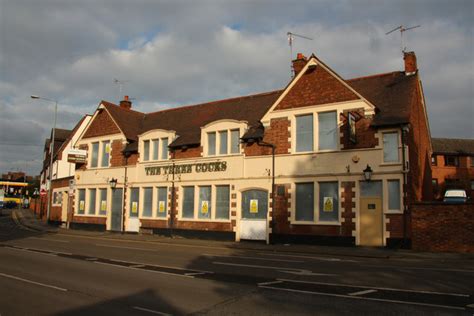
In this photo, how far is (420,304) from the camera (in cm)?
874

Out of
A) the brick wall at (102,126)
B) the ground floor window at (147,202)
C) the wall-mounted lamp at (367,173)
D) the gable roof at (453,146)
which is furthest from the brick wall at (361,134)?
the gable roof at (453,146)

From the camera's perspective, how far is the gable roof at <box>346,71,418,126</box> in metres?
22.2

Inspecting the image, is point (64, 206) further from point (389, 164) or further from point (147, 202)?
point (389, 164)

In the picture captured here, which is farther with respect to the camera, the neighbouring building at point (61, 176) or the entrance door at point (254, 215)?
the neighbouring building at point (61, 176)

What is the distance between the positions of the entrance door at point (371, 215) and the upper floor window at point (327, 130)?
2832 mm

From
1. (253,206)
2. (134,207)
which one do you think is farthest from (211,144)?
(134,207)

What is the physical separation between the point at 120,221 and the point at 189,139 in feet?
28.4

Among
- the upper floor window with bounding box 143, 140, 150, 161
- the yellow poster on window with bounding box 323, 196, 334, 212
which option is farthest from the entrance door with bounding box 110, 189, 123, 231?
the yellow poster on window with bounding box 323, 196, 334, 212

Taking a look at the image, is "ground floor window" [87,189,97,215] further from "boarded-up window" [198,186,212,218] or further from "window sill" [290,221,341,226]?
"window sill" [290,221,341,226]

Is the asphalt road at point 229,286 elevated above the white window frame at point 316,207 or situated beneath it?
situated beneath

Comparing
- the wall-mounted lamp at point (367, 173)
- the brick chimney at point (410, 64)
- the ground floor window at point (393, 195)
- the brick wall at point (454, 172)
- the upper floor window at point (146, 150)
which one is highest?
the brick chimney at point (410, 64)

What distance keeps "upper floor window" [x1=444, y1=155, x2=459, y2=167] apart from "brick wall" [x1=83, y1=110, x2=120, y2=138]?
47440 mm

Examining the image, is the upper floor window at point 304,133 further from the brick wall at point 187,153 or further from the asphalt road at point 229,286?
the asphalt road at point 229,286

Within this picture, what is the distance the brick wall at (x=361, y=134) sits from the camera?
22453 millimetres
